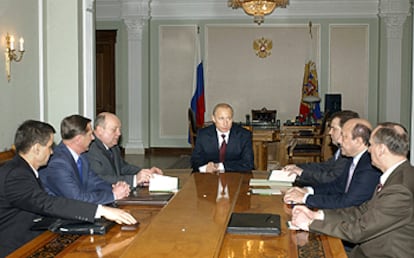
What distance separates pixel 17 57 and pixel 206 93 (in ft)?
26.2

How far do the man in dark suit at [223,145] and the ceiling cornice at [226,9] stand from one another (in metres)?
7.99

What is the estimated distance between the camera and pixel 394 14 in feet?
40.0

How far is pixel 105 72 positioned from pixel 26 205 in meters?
10.5

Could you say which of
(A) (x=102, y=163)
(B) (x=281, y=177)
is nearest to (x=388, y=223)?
(B) (x=281, y=177)

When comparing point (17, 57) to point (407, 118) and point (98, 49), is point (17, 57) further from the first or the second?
point (407, 118)

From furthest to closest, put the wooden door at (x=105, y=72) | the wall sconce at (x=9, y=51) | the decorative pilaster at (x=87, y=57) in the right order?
the wooden door at (x=105, y=72)
the decorative pilaster at (x=87, y=57)
the wall sconce at (x=9, y=51)

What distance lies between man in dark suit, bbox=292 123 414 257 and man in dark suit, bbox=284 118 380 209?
0.18 metres

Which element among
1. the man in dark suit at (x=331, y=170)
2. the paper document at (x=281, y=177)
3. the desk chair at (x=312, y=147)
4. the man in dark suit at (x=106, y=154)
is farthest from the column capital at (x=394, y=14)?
the man in dark suit at (x=106, y=154)

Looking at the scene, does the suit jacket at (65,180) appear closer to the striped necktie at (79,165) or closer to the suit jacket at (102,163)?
the striped necktie at (79,165)

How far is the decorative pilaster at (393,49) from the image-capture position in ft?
39.9

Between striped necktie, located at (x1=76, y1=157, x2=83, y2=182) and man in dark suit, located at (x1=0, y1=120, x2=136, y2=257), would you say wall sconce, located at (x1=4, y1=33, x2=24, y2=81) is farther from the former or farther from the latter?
man in dark suit, located at (x1=0, y1=120, x2=136, y2=257)

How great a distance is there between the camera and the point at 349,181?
378 centimetres

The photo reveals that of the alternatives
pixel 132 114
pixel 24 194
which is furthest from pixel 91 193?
pixel 132 114

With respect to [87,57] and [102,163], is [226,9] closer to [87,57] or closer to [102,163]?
[87,57]
